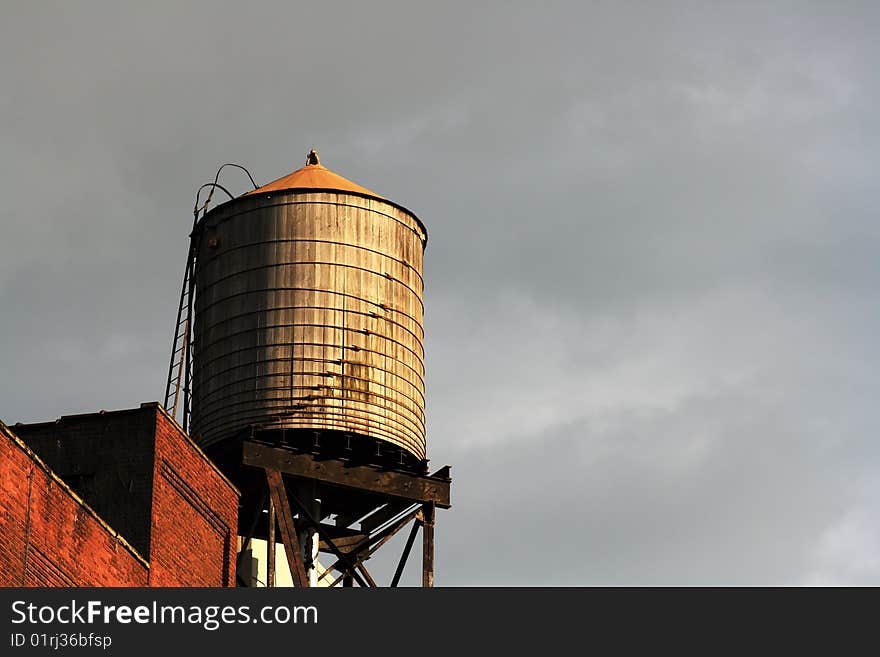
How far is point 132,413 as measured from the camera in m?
32.9

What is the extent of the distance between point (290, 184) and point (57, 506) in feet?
37.6

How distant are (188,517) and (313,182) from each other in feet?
26.3

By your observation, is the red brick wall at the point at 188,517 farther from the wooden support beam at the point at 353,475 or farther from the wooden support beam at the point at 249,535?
the wooden support beam at the point at 249,535

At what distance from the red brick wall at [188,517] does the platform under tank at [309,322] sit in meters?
3.32

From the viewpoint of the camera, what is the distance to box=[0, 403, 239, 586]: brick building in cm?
2955

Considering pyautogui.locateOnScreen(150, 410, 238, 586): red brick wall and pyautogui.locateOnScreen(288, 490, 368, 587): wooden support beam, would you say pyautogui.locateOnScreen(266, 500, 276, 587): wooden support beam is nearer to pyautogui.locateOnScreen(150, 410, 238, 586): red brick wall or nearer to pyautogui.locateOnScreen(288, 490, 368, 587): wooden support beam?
pyautogui.locateOnScreen(288, 490, 368, 587): wooden support beam

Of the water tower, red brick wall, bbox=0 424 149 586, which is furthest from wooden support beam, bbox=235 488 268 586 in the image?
red brick wall, bbox=0 424 149 586

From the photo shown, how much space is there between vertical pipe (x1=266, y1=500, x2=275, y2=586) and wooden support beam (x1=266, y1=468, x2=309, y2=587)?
0.11m

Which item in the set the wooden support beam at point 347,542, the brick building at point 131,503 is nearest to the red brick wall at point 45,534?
the brick building at point 131,503

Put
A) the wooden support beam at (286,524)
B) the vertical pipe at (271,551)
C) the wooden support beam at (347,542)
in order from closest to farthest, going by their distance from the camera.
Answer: the vertical pipe at (271,551), the wooden support beam at (286,524), the wooden support beam at (347,542)

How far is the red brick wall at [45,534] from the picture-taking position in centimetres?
2809

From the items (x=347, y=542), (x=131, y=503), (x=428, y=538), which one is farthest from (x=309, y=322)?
(x=131, y=503)
